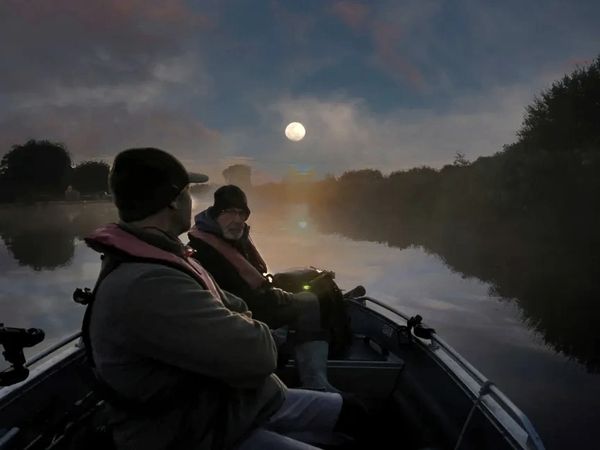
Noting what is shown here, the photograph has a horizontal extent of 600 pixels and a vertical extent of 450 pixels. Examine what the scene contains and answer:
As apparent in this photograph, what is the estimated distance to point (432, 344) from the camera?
526 cm

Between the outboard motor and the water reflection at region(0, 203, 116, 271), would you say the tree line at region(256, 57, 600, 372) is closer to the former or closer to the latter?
the outboard motor

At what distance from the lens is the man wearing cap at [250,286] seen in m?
4.98

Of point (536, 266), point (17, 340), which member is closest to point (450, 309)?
point (536, 266)

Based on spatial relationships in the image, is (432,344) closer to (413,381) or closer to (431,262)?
(413,381)

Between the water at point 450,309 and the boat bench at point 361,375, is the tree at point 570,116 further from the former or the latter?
the boat bench at point 361,375

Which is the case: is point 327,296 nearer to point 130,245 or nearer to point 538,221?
Result: point 130,245

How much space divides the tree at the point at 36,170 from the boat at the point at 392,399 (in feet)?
353

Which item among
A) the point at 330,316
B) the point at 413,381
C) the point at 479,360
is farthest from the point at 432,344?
the point at 479,360

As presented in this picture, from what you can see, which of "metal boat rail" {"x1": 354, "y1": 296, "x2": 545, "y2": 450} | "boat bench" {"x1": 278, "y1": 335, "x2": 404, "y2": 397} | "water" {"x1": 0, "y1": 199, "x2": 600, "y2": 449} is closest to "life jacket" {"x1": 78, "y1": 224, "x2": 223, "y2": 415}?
"water" {"x1": 0, "y1": 199, "x2": 600, "y2": 449}

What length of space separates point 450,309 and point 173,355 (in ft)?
53.8

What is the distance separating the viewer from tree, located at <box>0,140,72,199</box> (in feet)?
308

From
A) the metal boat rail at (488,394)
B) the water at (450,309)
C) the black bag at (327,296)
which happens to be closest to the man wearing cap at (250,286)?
the black bag at (327,296)

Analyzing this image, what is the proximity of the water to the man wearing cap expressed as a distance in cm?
216

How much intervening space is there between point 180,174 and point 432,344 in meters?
4.06
